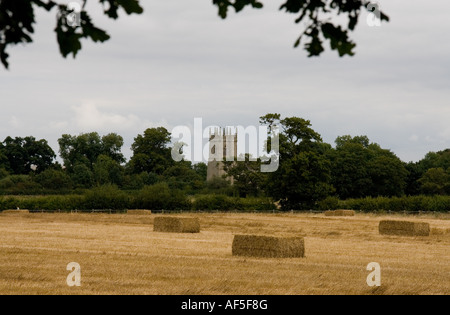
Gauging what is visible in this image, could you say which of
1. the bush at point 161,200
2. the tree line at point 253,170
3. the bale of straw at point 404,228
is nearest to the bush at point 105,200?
the bush at point 161,200

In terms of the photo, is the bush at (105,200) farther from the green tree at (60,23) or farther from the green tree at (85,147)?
the green tree at (60,23)

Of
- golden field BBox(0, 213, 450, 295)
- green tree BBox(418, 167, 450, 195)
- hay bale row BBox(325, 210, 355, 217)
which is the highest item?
green tree BBox(418, 167, 450, 195)

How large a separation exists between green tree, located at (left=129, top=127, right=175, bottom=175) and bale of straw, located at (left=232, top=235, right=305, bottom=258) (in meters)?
101

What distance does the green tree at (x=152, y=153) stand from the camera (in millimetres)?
126688

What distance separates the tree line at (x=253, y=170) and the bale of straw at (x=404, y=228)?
35.9 metres

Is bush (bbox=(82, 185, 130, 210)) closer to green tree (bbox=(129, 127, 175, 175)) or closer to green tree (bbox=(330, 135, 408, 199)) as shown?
green tree (bbox=(330, 135, 408, 199))

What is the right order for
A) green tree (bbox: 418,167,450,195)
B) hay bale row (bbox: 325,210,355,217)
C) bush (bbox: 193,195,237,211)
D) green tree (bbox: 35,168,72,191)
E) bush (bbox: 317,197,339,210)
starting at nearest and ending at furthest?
hay bale row (bbox: 325,210,355,217) → bush (bbox: 317,197,339,210) → bush (bbox: 193,195,237,211) → green tree (bbox: 35,168,72,191) → green tree (bbox: 418,167,450,195)

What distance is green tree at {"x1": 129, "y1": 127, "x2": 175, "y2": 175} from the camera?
127 m

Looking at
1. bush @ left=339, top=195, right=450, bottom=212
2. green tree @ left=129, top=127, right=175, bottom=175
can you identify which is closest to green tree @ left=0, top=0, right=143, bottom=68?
bush @ left=339, top=195, right=450, bottom=212

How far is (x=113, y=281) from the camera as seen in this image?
54.4ft

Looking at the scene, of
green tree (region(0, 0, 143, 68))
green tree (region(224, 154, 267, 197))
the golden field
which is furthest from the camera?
green tree (region(224, 154, 267, 197))

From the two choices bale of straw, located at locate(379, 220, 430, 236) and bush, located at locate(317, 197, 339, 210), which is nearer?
bale of straw, located at locate(379, 220, 430, 236)

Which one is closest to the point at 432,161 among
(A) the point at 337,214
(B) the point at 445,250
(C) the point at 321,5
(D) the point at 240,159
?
(D) the point at 240,159

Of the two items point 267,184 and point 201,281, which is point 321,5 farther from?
point 267,184
